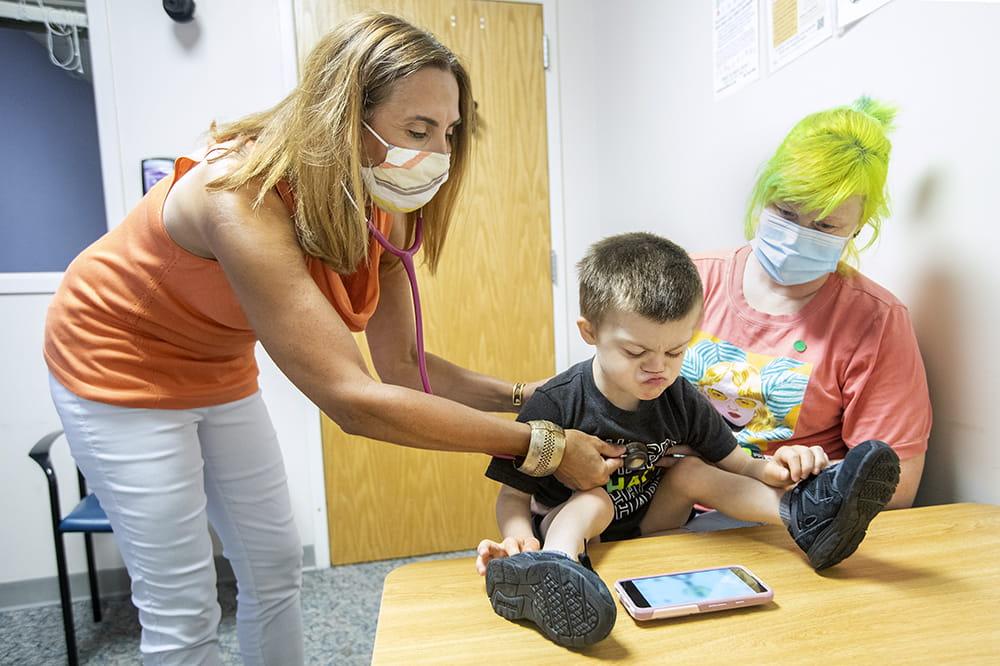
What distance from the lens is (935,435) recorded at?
1.08 metres

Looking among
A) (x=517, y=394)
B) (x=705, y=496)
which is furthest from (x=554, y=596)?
(x=517, y=394)

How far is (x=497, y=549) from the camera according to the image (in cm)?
76

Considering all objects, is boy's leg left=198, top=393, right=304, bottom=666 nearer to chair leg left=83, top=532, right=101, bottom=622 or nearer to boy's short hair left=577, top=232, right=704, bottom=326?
boy's short hair left=577, top=232, right=704, bottom=326

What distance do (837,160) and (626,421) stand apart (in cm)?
57

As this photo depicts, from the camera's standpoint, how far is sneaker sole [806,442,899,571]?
70cm

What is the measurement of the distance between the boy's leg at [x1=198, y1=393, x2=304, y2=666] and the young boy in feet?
1.53

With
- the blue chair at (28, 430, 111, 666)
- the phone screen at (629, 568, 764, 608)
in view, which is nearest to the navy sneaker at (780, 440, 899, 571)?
the phone screen at (629, 568, 764, 608)

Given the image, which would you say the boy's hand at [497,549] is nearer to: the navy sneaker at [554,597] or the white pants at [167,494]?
the navy sneaker at [554,597]

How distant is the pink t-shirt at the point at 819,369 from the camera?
1011 millimetres

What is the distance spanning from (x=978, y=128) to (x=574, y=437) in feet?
2.77

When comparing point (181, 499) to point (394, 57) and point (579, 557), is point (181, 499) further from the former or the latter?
point (394, 57)

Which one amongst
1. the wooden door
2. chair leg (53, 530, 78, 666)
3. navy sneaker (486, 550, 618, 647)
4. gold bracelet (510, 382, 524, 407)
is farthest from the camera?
the wooden door

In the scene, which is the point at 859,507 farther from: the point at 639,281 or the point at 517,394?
the point at 517,394

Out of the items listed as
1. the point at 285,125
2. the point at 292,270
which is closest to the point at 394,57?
the point at 285,125
